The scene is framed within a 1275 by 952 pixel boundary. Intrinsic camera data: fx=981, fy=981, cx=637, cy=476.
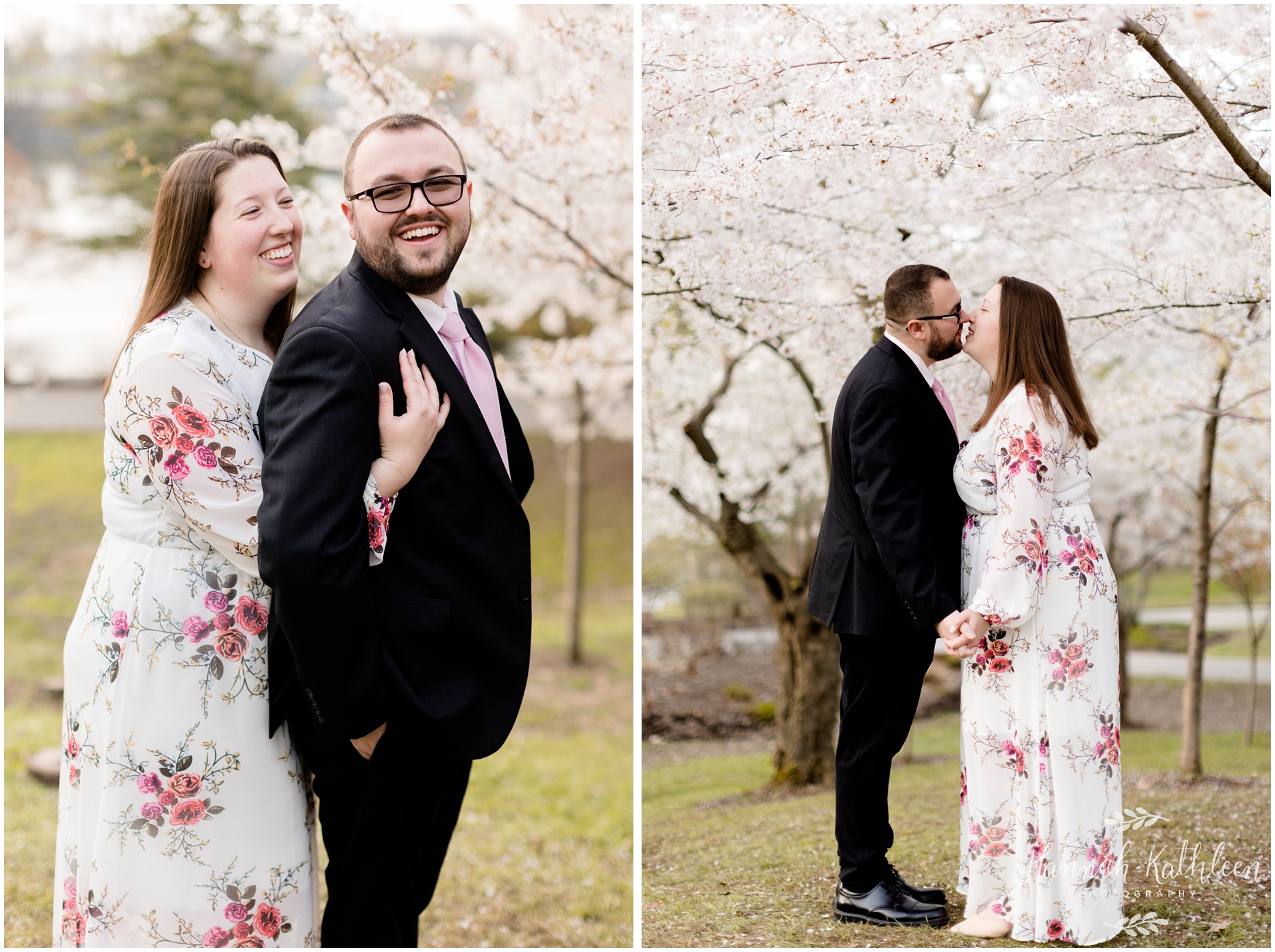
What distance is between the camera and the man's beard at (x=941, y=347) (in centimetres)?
→ 262

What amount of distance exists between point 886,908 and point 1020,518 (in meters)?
1.06

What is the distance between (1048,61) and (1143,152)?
453mm

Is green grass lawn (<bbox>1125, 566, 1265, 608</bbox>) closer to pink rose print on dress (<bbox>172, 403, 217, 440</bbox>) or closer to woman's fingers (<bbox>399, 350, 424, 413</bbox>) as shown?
woman's fingers (<bbox>399, 350, 424, 413</bbox>)

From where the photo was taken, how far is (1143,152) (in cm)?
293

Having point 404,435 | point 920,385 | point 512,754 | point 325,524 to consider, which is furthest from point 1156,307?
point 512,754

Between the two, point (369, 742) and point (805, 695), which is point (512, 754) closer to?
point (805, 695)

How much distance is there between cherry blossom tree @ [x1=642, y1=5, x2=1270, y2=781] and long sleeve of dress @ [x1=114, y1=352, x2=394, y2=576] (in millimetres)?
1653

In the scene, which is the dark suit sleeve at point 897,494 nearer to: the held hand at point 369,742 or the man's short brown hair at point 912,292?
the man's short brown hair at point 912,292

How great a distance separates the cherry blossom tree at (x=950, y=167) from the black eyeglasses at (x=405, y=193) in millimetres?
1241

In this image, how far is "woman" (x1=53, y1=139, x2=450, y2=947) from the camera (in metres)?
1.81

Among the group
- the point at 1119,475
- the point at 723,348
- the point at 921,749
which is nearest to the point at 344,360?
the point at 723,348

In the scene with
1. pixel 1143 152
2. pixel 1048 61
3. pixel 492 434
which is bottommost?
pixel 492 434

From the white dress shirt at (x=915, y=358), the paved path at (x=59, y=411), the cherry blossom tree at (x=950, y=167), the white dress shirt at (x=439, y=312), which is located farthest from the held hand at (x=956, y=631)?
the paved path at (x=59, y=411)

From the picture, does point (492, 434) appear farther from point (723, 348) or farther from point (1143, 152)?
point (723, 348)
